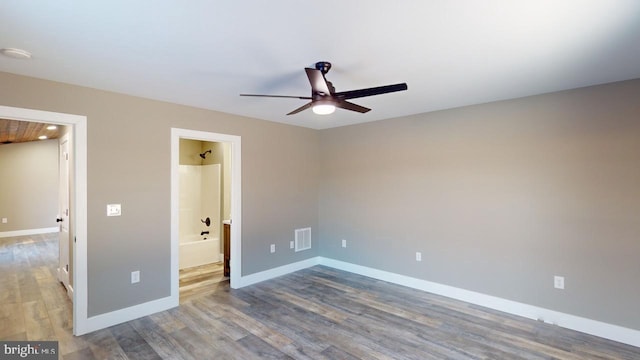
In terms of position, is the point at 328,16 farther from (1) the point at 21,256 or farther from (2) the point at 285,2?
(1) the point at 21,256

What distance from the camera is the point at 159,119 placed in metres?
3.68

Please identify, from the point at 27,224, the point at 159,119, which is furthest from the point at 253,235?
the point at 27,224

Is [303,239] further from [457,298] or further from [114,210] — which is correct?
[114,210]

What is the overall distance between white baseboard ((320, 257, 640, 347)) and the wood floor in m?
0.10

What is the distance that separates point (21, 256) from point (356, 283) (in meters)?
6.87

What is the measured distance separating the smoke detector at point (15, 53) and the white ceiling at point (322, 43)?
59mm

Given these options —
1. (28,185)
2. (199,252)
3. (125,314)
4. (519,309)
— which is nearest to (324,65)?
(125,314)

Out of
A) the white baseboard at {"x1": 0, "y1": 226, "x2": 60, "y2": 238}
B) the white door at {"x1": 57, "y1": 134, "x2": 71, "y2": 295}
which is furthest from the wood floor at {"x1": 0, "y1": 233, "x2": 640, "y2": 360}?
the white baseboard at {"x1": 0, "y1": 226, "x2": 60, "y2": 238}

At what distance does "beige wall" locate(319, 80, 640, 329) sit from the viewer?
120 inches

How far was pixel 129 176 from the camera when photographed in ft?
11.3

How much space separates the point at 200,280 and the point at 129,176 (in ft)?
7.00

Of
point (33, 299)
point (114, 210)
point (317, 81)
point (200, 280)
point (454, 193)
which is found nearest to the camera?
point (317, 81)

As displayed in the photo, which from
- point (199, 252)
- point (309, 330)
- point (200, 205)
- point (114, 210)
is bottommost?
point (309, 330)

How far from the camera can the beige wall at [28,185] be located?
8.36 meters
